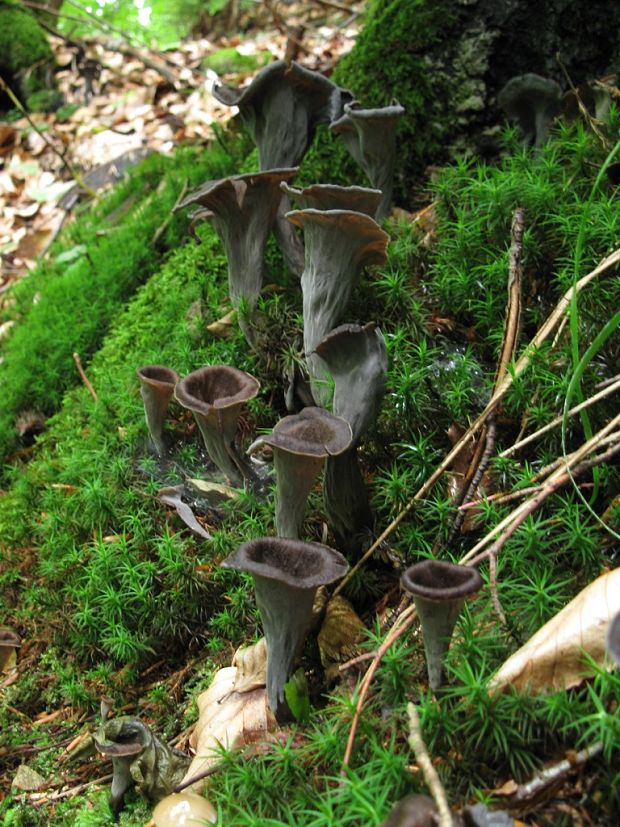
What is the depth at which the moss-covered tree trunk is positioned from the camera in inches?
155

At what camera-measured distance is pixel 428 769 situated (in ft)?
5.13

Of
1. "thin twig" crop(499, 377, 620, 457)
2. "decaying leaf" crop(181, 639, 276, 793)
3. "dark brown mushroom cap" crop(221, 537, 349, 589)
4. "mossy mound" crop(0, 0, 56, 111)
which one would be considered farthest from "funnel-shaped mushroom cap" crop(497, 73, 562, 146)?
"mossy mound" crop(0, 0, 56, 111)

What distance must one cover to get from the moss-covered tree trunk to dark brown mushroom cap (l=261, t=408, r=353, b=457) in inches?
89.3

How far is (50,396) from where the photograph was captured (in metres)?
4.43

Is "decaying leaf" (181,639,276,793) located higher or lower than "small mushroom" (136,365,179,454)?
lower

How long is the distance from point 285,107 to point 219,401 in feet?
5.70

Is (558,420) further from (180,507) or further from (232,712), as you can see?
(180,507)

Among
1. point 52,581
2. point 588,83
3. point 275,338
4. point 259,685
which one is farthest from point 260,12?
point 259,685

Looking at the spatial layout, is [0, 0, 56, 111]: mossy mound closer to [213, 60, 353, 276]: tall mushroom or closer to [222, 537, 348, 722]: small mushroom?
[213, 60, 353, 276]: tall mushroom

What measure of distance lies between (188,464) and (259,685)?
126 centimetres

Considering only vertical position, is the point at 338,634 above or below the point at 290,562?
below

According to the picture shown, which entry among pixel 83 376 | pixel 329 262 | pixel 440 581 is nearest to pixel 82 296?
pixel 83 376

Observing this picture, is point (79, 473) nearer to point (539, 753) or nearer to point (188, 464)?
point (188, 464)

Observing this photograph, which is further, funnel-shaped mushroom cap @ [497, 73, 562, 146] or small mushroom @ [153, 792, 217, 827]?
funnel-shaped mushroom cap @ [497, 73, 562, 146]
